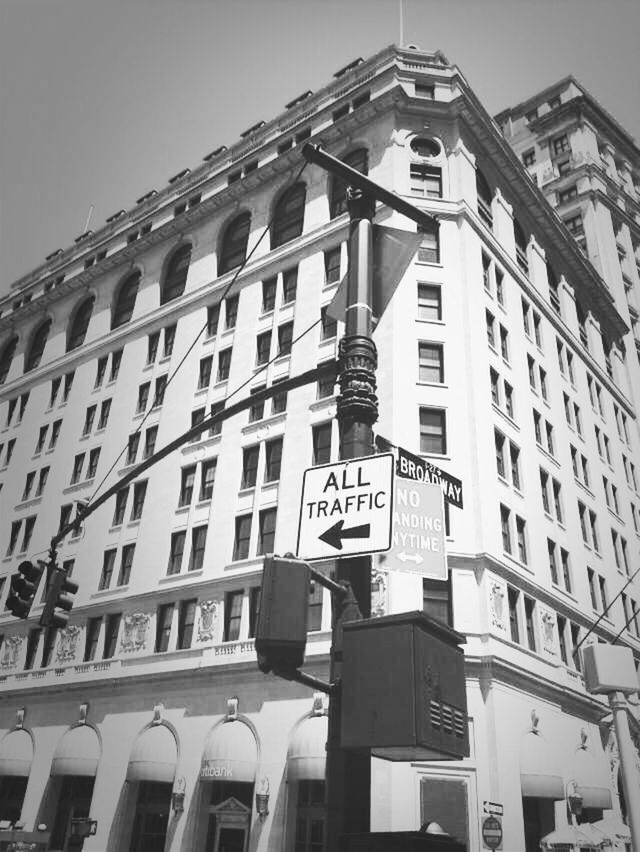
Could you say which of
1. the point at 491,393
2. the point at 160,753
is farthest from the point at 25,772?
the point at 491,393

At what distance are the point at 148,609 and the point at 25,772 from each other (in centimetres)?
963

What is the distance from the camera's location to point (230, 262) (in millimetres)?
41750

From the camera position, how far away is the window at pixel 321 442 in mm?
29766

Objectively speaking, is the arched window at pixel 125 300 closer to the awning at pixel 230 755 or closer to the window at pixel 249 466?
the window at pixel 249 466

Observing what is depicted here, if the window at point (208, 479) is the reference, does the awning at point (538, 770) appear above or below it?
below

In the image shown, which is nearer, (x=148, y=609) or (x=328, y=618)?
(x=328, y=618)

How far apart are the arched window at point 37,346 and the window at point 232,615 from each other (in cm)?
2957

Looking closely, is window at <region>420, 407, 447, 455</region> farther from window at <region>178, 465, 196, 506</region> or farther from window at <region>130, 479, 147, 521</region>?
window at <region>130, 479, 147, 521</region>

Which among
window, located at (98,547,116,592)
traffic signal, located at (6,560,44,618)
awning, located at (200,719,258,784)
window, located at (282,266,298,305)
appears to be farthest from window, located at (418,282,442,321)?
traffic signal, located at (6,560,44,618)

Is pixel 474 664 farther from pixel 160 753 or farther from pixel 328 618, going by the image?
pixel 160 753

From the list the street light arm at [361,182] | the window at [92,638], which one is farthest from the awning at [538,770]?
the street light arm at [361,182]

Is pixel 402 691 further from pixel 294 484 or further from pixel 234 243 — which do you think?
pixel 234 243

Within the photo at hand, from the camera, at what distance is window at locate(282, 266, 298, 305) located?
36281 mm

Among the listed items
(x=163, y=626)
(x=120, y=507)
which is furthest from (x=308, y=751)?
(x=120, y=507)
